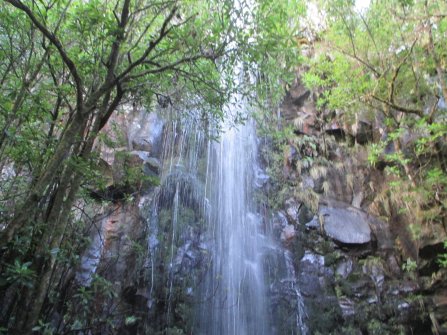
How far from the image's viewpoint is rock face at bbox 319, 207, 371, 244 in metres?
8.28

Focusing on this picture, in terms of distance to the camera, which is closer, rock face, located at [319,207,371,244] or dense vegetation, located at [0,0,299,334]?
dense vegetation, located at [0,0,299,334]

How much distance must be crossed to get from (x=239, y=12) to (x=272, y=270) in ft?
20.1

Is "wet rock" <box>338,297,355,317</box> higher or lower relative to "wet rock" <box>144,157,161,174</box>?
lower

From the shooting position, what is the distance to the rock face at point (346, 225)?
828 cm

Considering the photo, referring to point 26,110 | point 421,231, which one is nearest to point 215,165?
point 421,231

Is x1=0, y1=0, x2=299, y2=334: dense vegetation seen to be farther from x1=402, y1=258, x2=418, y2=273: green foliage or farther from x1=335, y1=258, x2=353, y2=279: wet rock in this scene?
x1=402, y1=258, x2=418, y2=273: green foliage

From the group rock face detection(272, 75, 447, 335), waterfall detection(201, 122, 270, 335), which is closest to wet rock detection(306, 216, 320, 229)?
rock face detection(272, 75, 447, 335)

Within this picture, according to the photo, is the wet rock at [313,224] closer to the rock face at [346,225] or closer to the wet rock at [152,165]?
the rock face at [346,225]

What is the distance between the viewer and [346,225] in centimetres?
855

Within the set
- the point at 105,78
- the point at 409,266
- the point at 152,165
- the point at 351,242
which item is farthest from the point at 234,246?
the point at 105,78

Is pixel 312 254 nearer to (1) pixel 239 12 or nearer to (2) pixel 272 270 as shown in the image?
(2) pixel 272 270

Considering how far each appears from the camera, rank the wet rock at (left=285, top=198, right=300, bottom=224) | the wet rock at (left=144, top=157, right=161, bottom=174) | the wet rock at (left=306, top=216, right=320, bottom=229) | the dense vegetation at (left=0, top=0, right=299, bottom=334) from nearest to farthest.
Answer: the dense vegetation at (left=0, top=0, right=299, bottom=334), the wet rock at (left=306, top=216, right=320, bottom=229), the wet rock at (left=144, top=157, right=161, bottom=174), the wet rock at (left=285, top=198, right=300, bottom=224)

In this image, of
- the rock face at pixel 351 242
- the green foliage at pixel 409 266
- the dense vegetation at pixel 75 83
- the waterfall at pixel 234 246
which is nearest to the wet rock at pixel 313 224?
the rock face at pixel 351 242

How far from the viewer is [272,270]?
8078 millimetres
